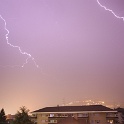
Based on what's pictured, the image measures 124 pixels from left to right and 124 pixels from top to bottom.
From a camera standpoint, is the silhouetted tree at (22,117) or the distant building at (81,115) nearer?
the silhouetted tree at (22,117)

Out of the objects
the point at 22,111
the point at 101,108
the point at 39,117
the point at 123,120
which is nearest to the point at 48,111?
the point at 39,117

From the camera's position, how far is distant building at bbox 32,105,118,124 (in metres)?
43.6

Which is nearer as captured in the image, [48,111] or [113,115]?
[113,115]

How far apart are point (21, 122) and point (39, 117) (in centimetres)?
1975

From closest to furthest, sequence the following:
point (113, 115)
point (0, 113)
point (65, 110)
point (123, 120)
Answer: point (0, 113)
point (113, 115)
point (65, 110)
point (123, 120)

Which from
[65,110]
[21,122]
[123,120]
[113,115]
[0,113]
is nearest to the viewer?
[21,122]

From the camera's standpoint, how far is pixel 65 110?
46562 mm

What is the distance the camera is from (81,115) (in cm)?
4509

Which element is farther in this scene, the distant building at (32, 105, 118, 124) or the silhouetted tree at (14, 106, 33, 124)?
the distant building at (32, 105, 118, 124)

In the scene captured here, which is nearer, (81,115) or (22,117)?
(22,117)

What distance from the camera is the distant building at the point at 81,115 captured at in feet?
143

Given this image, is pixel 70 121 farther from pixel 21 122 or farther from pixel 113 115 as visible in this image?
pixel 21 122

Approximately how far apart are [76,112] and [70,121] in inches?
210

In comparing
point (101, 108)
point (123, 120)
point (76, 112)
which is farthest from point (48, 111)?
point (123, 120)
